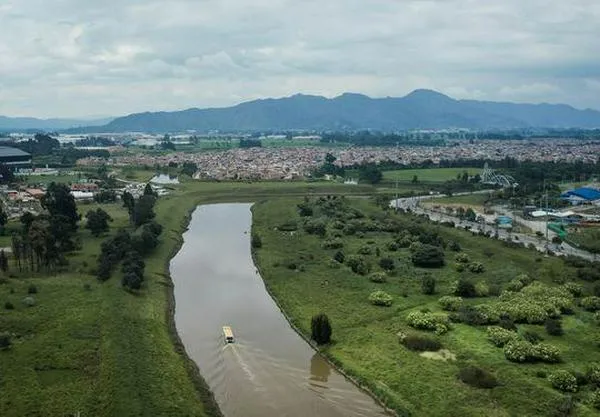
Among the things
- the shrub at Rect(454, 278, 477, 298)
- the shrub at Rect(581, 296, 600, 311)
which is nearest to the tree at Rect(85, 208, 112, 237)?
the shrub at Rect(454, 278, 477, 298)

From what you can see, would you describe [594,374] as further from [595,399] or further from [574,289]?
[574,289]

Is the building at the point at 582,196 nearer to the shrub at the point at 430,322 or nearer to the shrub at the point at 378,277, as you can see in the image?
the shrub at the point at 378,277

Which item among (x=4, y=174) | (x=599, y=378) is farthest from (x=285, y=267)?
(x=4, y=174)

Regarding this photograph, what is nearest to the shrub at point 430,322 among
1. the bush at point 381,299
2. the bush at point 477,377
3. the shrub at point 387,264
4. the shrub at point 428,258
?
the bush at point 381,299

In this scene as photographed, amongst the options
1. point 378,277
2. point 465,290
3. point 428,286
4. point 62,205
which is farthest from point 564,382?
point 62,205

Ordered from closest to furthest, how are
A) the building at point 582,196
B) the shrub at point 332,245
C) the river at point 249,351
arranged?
the river at point 249,351 → the shrub at point 332,245 → the building at point 582,196

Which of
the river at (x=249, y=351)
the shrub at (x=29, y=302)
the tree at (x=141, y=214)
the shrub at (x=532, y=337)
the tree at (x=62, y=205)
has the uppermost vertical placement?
the tree at (x=62, y=205)

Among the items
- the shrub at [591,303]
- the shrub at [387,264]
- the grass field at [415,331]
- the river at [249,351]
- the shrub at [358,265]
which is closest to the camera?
the grass field at [415,331]

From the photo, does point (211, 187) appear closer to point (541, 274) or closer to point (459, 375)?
point (541, 274)
